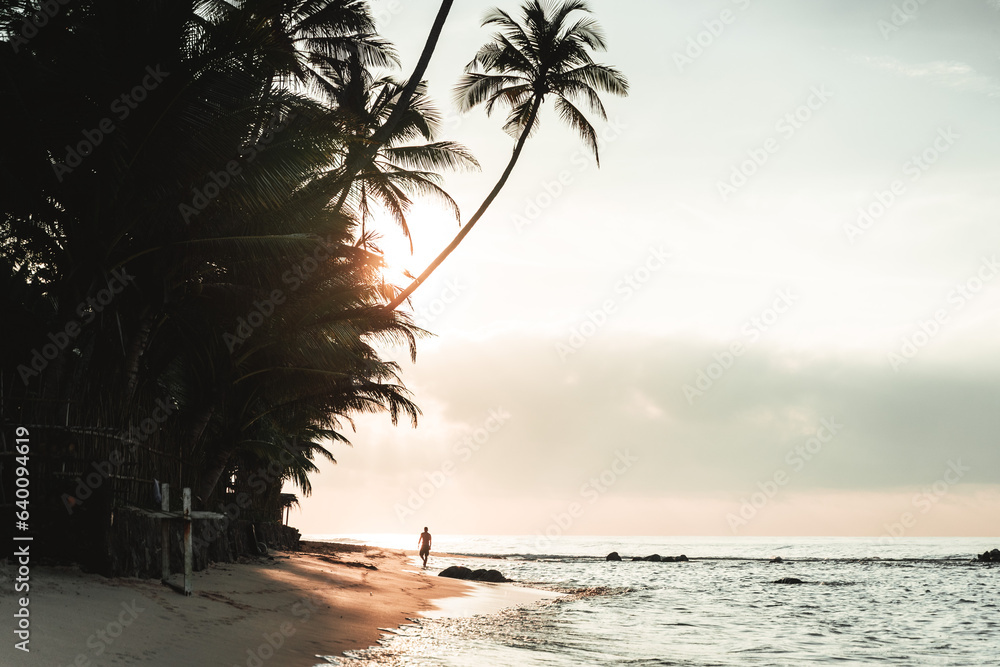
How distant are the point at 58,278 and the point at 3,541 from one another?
14.0 feet

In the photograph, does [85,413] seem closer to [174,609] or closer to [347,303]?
[174,609]

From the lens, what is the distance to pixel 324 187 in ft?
43.9

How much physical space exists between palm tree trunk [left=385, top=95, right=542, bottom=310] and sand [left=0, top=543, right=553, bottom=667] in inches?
235

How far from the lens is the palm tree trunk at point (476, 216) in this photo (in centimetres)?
1661

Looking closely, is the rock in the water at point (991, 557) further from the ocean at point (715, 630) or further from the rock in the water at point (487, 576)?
the rock in the water at point (487, 576)

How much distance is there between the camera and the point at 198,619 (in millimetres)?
8047

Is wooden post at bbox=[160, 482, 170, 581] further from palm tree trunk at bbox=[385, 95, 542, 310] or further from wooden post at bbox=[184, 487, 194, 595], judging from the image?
palm tree trunk at bbox=[385, 95, 542, 310]

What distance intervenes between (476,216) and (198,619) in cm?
1140

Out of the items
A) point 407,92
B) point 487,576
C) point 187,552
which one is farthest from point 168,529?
point 487,576

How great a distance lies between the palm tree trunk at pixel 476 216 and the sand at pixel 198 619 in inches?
235

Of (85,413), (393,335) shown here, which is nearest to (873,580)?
(393,335)

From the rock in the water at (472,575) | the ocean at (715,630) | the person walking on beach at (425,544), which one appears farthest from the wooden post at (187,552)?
the person walking on beach at (425,544)

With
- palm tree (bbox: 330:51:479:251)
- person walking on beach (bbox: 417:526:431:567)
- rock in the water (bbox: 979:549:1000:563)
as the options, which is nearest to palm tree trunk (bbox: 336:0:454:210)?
palm tree (bbox: 330:51:479:251)

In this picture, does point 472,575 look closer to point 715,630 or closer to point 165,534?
point 715,630
